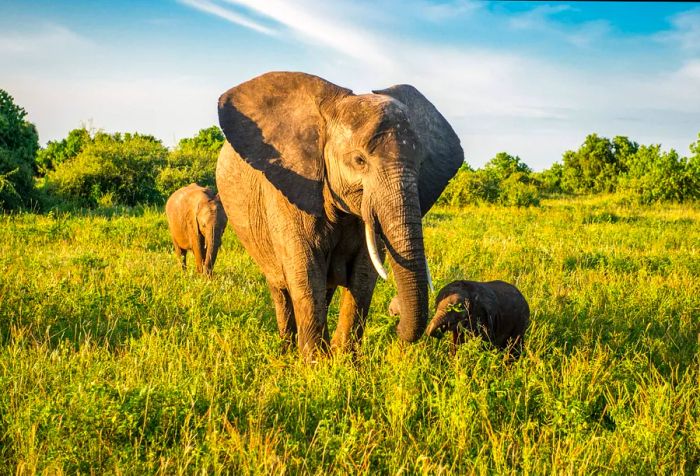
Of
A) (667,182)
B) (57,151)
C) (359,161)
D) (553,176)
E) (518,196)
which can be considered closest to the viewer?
(359,161)

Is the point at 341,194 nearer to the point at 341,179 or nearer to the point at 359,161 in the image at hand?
the point at 341,179

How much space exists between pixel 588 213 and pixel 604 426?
674 inches

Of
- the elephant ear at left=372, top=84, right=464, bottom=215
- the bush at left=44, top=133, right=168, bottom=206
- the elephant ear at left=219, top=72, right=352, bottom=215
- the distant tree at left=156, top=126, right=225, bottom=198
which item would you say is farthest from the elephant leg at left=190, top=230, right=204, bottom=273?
the distant tree at left=156, top=126, right=225, bottom=198

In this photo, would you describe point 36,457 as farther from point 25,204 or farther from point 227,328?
point 25,204

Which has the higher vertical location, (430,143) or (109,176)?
(109,176)

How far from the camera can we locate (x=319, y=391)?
4.42 metres

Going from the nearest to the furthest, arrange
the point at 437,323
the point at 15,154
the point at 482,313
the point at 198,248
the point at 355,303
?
the point at 355,303 → the point at 437,323 → the point at 482,313 → the point at 198,248 → the point at 15,154

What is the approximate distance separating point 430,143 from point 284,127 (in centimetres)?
109

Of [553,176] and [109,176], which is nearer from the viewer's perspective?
[109,176]

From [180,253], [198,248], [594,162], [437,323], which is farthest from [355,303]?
[594,162]

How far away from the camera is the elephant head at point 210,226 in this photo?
10.3 m

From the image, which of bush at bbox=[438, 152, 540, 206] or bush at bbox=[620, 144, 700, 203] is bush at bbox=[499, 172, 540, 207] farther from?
bush at bbox=[620, 144, 700, 203]

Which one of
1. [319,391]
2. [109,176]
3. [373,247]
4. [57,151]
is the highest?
[57,151]

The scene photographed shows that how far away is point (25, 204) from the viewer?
56.2 feet
